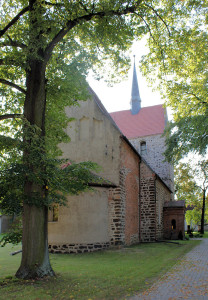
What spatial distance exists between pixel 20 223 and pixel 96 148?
7934 millimetres

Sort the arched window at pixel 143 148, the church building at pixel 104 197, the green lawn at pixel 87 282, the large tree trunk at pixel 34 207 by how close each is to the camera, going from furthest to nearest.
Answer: the arched window at pixel 143 148
the church building at pixel 104 197
the large tree trunk at pixel 34 207
the green lawn at pixel 87 282

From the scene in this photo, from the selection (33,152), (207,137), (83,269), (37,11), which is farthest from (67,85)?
(207,137)


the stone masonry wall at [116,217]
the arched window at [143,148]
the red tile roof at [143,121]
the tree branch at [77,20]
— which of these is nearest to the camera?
the tree branch at [77,20]

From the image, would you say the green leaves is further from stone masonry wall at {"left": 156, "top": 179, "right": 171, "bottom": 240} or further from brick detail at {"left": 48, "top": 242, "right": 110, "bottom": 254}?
brick detail at {"left": 48, "top": 242, "right": 110, "bottom": 254}

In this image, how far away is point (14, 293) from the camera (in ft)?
19.3

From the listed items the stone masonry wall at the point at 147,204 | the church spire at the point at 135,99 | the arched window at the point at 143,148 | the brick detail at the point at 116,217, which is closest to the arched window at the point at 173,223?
the stone masonry wall at the point at 147,204

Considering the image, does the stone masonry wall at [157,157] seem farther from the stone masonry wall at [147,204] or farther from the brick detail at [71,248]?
the brick detail at [71,248]

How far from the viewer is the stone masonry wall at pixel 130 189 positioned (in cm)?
1620

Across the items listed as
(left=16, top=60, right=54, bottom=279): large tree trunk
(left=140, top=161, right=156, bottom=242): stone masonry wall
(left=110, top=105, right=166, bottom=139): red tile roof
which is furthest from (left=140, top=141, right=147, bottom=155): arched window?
(left=16, top=60, right=54, bottom=279): large tree trunk

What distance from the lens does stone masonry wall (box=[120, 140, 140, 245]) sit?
1620cm

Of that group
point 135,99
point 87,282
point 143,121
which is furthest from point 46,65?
point 135,99

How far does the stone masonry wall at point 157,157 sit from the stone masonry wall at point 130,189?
37.1 feet

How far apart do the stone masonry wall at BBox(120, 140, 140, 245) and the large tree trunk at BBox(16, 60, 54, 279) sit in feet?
26.5

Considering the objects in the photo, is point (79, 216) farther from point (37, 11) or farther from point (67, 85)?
point (37, 11)
